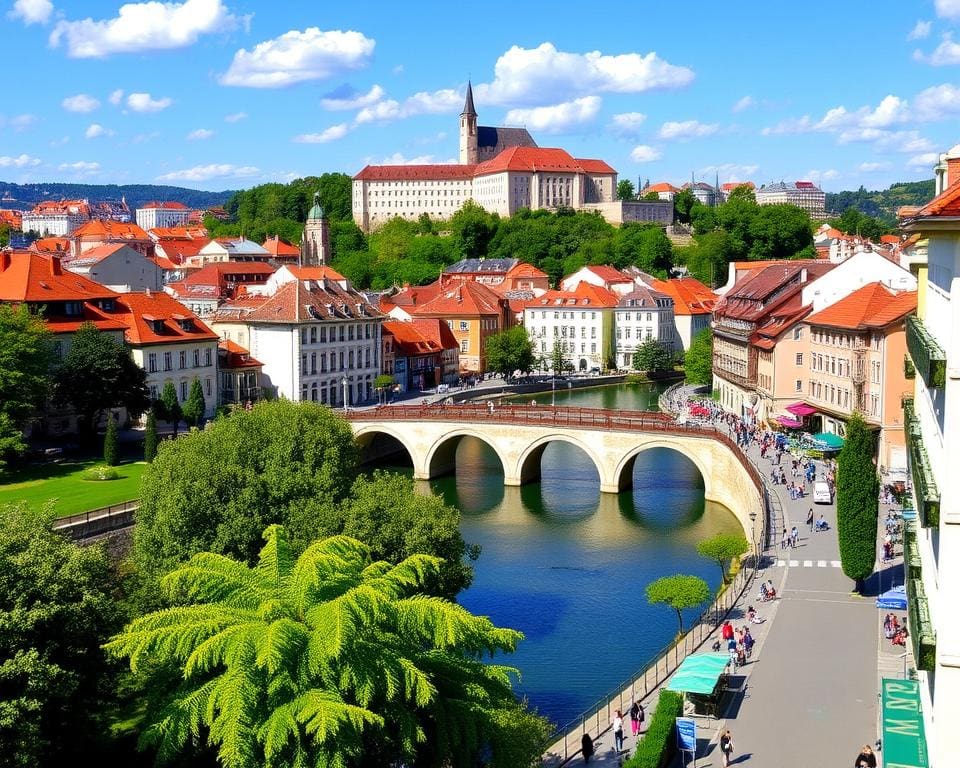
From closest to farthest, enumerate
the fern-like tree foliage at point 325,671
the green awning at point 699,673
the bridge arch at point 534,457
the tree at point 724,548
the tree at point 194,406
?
the fern-like tree foliage at point 325,671 → the green awning at point 699,673 → the tree at point 724,548 → the bridge arch at point 534,457 → the tree at point 194,406

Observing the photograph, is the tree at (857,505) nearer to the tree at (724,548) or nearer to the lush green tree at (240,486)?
the tree at (724,548)

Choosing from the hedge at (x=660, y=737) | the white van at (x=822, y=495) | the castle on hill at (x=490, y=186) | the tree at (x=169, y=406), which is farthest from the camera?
the castle on hill at (x=490, y=186)

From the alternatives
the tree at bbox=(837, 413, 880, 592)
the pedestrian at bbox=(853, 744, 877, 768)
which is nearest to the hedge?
the pedestrian at bbox=(853, 744, 877, 768)

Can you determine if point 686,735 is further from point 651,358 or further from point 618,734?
point 651,358

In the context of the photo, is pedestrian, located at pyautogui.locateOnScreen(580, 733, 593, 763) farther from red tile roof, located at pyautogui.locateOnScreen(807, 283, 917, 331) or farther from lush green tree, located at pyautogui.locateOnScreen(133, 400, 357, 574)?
red tile roof, located at pyautogui.locateOnScreen(807, 283, 917, 331)

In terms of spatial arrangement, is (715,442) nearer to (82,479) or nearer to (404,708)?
(82,479)

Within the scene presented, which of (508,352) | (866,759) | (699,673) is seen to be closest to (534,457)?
(699,673)

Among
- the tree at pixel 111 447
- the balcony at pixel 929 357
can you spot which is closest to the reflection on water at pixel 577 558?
the balcony at pixel 929 357
